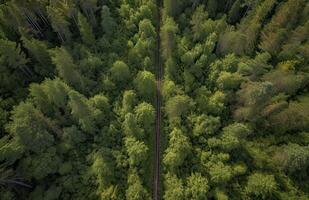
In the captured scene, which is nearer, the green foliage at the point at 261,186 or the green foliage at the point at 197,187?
the green foliage at the point at 197,187

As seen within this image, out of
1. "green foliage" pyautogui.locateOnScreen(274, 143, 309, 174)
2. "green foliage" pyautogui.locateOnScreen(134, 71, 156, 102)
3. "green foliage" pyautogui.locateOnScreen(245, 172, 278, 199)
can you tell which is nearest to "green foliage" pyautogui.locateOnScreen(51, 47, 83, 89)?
"green foliage" pyautogui.locateOnScreen(134, 71, 156, 102)

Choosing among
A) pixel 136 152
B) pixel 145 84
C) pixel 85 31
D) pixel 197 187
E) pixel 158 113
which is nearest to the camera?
pixel 197 187

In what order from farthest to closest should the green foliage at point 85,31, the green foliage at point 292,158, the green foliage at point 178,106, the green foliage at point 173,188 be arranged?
the green foliage at point 85,31 → the green foliage at point 178,106 → the green foliage at point 292,158 → the green foliage at point 173,188

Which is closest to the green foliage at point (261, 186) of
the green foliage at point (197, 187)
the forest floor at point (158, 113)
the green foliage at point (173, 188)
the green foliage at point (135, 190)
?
the green foliage at point (197, 187)

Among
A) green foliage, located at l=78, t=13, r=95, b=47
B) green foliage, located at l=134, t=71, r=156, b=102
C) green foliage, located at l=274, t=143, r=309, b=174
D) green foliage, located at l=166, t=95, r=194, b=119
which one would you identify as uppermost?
green foliage, located at l=78, t=13, r=95, b=47

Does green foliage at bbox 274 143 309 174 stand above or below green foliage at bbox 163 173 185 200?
above

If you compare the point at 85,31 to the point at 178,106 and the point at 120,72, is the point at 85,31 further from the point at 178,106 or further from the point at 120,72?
the point at 178,106

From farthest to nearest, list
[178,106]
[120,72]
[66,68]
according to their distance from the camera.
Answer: [120,72], [66,68], [178,106]

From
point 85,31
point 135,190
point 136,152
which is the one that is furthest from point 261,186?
point 85,31

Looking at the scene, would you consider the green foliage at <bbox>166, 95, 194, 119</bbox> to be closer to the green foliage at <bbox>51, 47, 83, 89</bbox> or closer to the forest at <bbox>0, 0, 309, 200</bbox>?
the forest at <bbox>0, 0, 309, 200</bbox>

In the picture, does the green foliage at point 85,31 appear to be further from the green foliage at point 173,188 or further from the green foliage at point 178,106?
the green foliage at point 173,188
